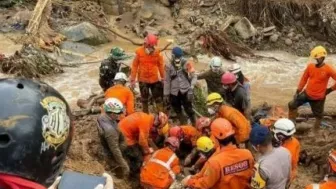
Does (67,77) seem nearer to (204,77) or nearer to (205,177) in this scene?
(204,77)

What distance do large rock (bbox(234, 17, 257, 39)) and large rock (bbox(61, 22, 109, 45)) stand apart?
3.46 metres

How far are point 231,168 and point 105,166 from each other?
223cm

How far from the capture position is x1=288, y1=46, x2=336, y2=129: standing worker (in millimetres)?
8358

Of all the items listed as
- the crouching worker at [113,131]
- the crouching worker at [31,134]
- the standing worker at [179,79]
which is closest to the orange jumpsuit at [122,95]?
the crouching worker at [113,131]

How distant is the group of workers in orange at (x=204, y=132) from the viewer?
17.7 feet

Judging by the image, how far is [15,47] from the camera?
14.3m

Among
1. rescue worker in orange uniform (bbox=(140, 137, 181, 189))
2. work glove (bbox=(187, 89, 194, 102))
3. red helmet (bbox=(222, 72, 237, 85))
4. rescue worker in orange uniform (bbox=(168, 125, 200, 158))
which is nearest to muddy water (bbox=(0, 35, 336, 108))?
work glove (bbox=(187, 89, 194, 102))

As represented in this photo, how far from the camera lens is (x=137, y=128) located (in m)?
7.29

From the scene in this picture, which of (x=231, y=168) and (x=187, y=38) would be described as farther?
(x=187, y=38)

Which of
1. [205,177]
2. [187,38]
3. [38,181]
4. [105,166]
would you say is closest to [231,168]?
[205,177]

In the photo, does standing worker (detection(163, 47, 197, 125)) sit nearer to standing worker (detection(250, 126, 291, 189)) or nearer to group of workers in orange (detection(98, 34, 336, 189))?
group of workers in orange (detection(98, 34, 336, 189))

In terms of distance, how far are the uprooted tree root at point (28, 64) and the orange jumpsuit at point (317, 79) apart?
6.14 meters

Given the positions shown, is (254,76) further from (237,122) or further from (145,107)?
(237,122)

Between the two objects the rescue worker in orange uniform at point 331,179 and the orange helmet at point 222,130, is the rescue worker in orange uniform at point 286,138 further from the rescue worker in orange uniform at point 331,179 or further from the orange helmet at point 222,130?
the rescue worker in orange uniform at point 331,179
